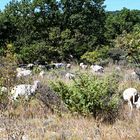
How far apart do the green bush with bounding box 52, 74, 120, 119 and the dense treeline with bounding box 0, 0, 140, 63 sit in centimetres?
1352

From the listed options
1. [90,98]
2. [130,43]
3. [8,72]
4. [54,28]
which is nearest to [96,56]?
[54,28]

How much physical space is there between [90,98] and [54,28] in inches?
600

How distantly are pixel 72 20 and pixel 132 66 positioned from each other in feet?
26.0

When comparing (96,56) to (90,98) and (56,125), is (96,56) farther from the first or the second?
(56,125)

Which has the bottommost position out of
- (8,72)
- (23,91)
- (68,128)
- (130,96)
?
(68,128)

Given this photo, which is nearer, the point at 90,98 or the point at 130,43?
the point at 90,98

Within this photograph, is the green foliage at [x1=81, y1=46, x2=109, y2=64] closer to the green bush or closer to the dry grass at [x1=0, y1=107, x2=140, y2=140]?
the green bush

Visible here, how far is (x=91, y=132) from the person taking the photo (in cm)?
559

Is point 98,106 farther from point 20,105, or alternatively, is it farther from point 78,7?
point 78,7

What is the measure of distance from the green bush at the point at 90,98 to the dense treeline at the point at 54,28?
532 inches

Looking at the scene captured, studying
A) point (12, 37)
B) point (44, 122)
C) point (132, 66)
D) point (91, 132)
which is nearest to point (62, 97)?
point (44, 122)

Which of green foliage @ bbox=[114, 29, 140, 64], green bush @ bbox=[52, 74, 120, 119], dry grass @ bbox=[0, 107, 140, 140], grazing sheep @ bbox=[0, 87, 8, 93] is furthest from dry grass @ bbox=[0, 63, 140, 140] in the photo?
green foliage @ bbox=[114, 29, 140, 64]

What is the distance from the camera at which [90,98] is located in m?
6.77

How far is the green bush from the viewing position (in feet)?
22.2
